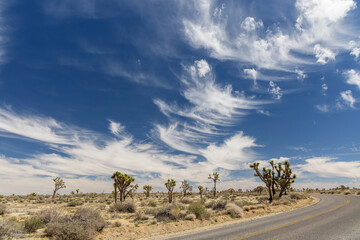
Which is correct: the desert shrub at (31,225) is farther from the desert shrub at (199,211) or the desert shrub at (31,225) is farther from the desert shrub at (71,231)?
the desert shrub at (199,211)

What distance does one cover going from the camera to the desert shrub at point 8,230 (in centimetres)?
1131

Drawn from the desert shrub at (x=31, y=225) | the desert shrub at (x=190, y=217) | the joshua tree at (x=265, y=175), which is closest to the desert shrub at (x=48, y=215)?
the desert shrub at (x=31, y=225)

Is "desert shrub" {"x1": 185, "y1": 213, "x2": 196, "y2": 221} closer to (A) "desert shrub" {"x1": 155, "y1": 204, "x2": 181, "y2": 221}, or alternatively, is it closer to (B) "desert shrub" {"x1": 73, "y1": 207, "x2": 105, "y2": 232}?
(A) "desert shrub" {"x1": 155, "y1": 204, "x2": 181, "y2": 221}

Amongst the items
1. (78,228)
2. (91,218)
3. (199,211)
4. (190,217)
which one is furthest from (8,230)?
(199,211)

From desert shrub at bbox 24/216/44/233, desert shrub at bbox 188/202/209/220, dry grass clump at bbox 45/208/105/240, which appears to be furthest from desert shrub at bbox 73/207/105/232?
desert shrub at bbox 188/202/209/220

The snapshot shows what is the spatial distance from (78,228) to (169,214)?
9085mm

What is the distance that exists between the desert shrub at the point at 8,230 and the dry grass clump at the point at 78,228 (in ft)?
4.99

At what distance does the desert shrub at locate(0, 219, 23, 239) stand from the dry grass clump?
1522 millimetres

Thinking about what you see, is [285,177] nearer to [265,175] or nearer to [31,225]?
[265,175]

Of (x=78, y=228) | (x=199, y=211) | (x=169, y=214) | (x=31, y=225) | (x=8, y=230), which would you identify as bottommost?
(x=169, y=214)

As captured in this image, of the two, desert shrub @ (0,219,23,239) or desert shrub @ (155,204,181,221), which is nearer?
desert shrub @ (0,219,23,239)

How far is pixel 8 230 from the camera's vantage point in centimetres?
1158

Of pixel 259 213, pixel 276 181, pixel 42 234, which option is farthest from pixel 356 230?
pixel 276 181

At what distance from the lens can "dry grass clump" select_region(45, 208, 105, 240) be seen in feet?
37.5
